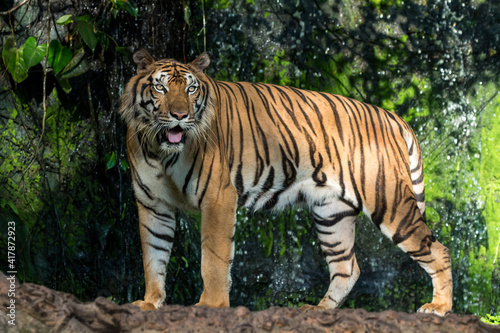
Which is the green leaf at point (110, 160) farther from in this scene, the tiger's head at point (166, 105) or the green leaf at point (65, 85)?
the tiger's head at point (166, 105)

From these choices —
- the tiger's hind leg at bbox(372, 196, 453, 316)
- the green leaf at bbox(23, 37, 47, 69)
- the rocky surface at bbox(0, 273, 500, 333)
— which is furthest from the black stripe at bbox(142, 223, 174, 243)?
the green leaf at bbox(23, 37, 47, 69)

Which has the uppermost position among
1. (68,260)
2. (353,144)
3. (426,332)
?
(353,144)

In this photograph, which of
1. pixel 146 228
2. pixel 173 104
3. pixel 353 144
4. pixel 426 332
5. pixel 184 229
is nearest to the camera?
pixel 426 332

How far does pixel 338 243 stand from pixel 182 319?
2.18m

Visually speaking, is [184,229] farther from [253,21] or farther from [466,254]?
[466,254]

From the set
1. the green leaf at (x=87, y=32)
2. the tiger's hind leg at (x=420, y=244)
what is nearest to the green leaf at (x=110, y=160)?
the green leaf at (x=87, y=32)

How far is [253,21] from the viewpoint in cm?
546

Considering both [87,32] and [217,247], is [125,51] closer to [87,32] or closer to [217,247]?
[87,32]

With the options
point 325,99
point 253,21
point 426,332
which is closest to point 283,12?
point 253,21

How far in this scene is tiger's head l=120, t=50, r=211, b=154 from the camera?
3.33 metres

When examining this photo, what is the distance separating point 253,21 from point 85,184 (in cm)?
198

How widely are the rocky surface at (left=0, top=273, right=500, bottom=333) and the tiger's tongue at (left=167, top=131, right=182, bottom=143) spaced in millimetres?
1262

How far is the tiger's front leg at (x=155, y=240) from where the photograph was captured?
360 centimetres

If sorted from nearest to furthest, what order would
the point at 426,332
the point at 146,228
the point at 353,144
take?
the point at 426,332 → the point at 146,228 → the point at 353,144
